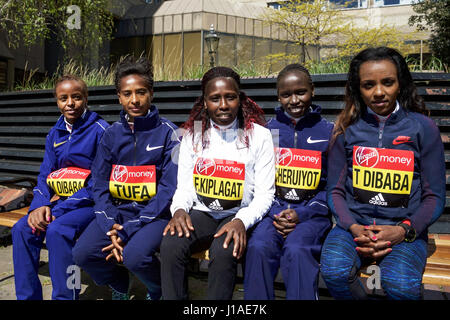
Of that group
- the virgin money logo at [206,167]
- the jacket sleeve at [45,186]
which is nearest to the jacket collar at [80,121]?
the jacket sleeve at [45,186]

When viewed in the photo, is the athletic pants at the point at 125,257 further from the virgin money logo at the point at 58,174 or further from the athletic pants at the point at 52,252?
the virgin money logo at the point at 58,174

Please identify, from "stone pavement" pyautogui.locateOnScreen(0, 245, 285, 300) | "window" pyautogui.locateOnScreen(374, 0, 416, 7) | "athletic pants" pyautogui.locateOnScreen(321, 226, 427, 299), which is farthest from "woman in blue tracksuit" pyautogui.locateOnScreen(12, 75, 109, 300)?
"window" pyautogui.locateOnScreen(374, 0, 416, 7)

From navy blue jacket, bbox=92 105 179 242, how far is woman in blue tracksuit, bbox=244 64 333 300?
2.39 ft

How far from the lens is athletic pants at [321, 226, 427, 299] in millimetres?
1949

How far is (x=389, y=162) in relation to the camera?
227cm

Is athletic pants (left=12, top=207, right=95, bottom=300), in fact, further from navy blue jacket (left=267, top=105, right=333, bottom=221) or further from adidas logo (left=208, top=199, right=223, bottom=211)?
navy blue jacket (left=267, top=105, right=333, bottom=221)

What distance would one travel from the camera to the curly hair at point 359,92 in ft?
7.79

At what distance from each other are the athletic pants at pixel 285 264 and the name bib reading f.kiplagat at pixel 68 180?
147cm

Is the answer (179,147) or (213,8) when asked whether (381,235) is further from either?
(213,8)

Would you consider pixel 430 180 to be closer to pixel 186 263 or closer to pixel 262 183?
pixel 262 183

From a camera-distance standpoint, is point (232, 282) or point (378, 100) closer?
point (232, 282)

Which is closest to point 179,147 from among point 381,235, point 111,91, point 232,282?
point 232,282

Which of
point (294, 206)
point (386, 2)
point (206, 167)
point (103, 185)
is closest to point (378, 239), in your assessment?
point (294, 206)

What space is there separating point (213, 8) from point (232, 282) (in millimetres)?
22436
